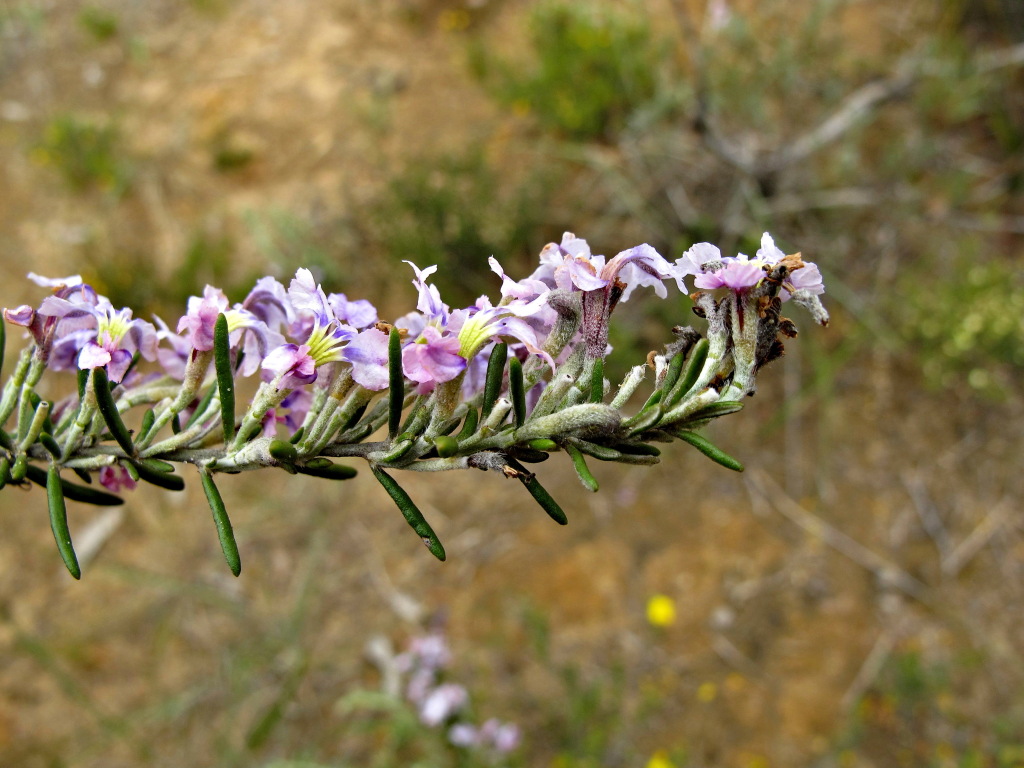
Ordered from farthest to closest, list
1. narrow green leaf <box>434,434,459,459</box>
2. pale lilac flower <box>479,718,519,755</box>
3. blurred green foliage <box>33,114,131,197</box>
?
blurred green foliage <box>33,114,131,197</box> → pale lilac flower <box>479,718,519,755</box> → narrow green leaf <box>434,434,459,459</box>

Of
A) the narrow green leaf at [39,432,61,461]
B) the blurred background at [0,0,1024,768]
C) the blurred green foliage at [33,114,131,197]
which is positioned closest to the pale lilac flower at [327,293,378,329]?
the narrow green leaf at [39,432,61,461]

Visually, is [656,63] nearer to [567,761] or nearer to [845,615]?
[845,615]

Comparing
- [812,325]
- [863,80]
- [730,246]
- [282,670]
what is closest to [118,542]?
[282,670]

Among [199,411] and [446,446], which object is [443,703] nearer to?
[199,411]

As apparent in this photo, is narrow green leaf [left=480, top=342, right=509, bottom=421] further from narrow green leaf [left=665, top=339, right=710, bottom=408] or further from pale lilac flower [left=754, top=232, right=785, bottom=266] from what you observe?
pale lilac flower [left=754, top=232, right=785, bottom=266]

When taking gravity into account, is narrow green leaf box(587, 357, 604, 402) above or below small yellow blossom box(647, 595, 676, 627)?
above

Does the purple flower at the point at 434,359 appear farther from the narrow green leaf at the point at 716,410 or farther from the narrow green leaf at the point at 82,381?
the narrow green leaf at the point at 82,381

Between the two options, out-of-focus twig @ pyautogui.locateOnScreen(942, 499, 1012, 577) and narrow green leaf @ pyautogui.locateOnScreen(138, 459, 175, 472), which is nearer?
narrow green leaf @ pyautogui.locateOnScreen(138, 459, 175, 472)
